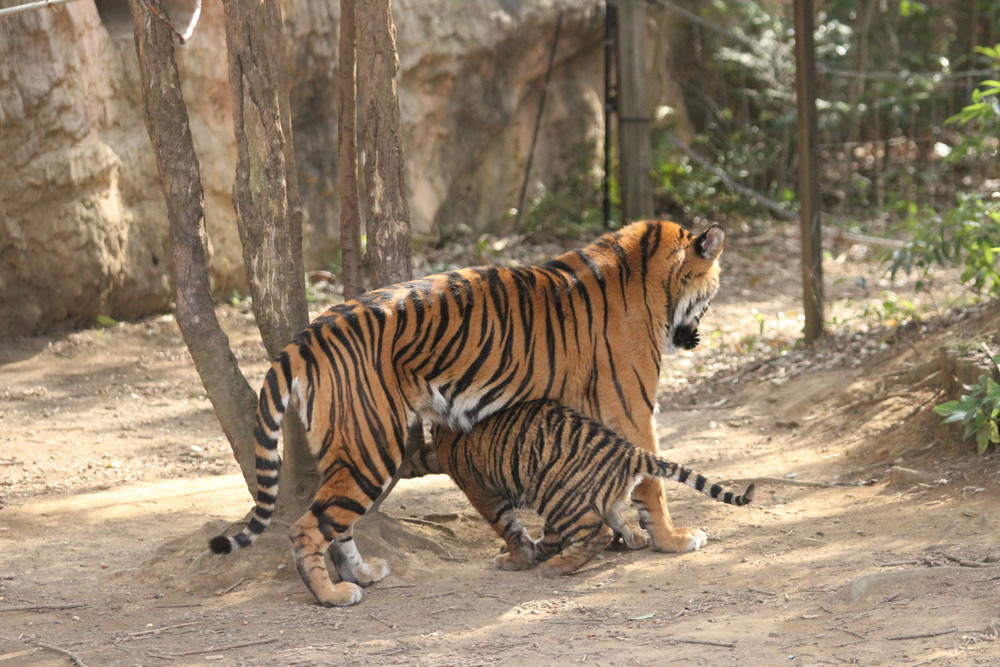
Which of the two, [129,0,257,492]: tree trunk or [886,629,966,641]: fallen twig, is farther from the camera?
[129,0,257,492]: tree trunk

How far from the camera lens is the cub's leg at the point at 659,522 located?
5140 millimetres

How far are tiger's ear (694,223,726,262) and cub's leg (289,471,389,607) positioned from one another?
2.09m

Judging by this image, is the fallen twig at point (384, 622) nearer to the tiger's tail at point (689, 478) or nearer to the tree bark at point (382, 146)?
the tiger's tail at point (689, 478)

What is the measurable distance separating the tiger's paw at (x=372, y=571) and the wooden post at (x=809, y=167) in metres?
4.34

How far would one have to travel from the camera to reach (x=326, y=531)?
15.0ft

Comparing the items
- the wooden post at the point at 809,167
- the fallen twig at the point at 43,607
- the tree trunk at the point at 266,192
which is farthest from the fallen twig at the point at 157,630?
the wooden post at the point at 809,167

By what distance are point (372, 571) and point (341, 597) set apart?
294 millimetres

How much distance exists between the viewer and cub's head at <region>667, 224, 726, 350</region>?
548 centimetres

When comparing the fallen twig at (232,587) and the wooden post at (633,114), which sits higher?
the wooden post at (633,114)

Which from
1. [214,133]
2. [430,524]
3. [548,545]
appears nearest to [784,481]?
[548,545]

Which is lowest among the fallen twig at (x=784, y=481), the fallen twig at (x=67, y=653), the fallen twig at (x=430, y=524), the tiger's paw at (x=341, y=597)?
the fallen twig at (x=784, y=481)

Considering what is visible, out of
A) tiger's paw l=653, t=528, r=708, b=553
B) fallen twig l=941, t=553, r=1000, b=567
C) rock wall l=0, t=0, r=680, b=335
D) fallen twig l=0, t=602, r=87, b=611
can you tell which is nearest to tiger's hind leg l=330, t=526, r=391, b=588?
fallen twig l=0, t=602, r=87, b=611

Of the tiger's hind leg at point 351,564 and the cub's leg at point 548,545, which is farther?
the cub's leg at point 548,545

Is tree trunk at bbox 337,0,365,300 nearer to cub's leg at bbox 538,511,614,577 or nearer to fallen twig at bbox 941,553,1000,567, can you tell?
cub's leg at bbox 538,511,614,577
